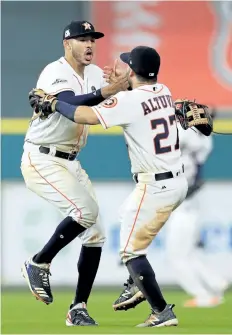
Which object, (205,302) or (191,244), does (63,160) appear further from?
(205,302)

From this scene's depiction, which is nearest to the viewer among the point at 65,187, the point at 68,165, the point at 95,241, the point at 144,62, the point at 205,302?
the point at 144,62

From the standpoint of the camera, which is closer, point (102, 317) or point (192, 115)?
point (192, 115)

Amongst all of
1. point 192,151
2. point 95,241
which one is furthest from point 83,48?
point 192,151

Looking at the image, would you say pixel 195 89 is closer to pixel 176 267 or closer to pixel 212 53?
pixel 212 53

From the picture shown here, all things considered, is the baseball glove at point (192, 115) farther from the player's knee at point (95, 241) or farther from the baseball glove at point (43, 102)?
the player's knee at point (95, 241)

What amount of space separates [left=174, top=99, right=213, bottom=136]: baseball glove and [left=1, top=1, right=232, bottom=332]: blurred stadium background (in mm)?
4989

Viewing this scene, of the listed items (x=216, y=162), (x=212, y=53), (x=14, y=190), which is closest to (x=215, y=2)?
(x=212, y=53)

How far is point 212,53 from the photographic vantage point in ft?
56.9

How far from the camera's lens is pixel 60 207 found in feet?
31.4

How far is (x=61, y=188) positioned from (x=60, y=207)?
6.6 inches

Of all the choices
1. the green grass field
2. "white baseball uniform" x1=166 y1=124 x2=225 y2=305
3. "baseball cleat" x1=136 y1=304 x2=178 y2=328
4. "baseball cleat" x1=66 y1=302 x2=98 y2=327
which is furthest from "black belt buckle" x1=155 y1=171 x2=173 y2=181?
"white baseball uniform" x1=166 y1=124 x2=225 y2=305

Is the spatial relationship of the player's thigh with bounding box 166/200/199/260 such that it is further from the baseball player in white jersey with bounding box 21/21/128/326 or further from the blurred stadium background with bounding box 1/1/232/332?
→ the baseball player in white jersey with bounding box 21/21/128/326

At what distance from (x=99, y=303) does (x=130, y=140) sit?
4199 millimetres

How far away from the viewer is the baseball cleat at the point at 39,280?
9383 millimetres
